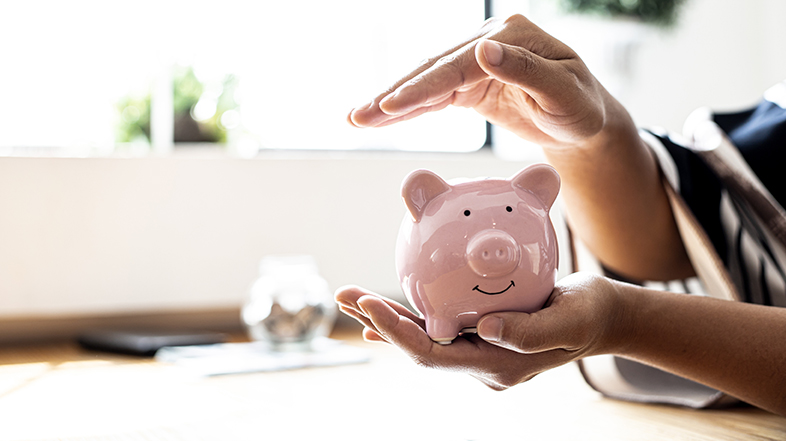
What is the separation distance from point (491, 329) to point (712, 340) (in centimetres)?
27

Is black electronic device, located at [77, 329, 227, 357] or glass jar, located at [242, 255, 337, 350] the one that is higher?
glass jar, located at [242, 255, 337, 350]

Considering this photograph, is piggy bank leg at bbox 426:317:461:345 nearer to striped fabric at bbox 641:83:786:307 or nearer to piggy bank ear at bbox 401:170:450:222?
piggy bank ear at bbox 401:170:450:222

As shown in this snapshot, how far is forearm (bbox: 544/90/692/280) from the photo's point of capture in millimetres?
779

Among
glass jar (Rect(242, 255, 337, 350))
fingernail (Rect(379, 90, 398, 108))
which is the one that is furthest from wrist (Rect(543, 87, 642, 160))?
glass jar (Rect(242, 255, 337, 350))

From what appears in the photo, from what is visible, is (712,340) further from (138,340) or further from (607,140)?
(138,340)

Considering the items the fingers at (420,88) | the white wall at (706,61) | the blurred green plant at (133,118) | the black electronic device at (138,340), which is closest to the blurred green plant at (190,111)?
the blurred green plant at (133,118)

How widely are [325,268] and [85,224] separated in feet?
1.81

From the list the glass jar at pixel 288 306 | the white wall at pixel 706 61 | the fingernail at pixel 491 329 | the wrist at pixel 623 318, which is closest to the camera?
the fingernail at pixel 491 329

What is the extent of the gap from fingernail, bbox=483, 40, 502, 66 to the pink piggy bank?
11cm

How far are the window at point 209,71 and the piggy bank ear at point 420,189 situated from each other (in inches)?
41.1

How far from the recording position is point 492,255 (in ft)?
1.78

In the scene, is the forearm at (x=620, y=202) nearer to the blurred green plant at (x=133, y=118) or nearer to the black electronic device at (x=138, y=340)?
the black electronic device at (x=138, y=340)

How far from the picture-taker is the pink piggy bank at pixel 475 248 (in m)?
0.56

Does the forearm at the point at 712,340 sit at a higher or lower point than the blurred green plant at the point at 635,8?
lower
